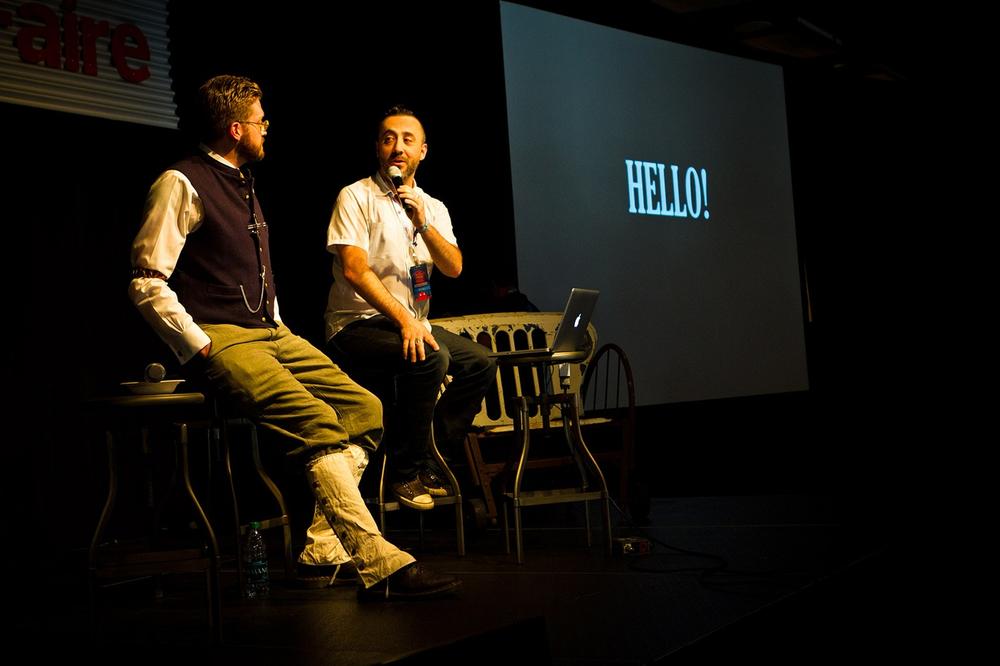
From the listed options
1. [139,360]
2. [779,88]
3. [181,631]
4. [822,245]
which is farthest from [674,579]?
[822,245]

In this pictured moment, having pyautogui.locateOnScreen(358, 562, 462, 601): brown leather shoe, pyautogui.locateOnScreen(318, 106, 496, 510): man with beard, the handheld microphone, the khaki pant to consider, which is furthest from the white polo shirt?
pyautogui.locateOnScreen(358, 562, 462, 601): brown leather shoe

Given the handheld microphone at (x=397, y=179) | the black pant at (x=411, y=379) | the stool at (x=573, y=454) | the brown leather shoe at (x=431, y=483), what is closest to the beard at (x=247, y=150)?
the handheld microphone at (x=397, y=179)

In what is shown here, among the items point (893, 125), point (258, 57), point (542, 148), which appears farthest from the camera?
point (893, 125)

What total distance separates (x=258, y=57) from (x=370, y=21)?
681mm

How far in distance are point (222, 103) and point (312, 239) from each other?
1919 mm

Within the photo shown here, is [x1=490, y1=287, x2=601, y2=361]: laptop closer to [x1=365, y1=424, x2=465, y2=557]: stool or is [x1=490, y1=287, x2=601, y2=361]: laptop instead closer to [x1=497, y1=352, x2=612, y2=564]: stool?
[x1=497, y1=352, x2=612, y2=564]: stool

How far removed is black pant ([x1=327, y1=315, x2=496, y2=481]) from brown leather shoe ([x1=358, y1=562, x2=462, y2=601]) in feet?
2.24

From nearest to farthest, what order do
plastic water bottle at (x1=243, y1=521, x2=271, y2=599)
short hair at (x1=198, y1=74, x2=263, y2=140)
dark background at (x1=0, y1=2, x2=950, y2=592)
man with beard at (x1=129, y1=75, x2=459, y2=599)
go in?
man with beard at (x1=129, y1=75, x2=459, y2=599) < short hair at (x1=198, y1=74, x2=263, y2=140) < plastic water bottle at (x1=243, y1=521, x2=271, y2=599) < dark background at (x1=0, y1=2, x2=950, y2=592)

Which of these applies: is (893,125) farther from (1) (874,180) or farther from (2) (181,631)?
(2) (181,631)

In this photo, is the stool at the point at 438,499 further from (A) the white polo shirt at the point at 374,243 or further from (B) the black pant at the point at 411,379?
(A) the white polo shirt at the point at 374,243

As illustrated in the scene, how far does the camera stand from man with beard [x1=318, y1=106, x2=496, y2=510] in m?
3.03

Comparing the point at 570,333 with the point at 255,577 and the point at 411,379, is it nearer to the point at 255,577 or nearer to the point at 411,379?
the point at 411,379

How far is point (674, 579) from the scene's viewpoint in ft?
8.46

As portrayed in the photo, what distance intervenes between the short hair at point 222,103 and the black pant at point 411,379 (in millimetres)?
760
